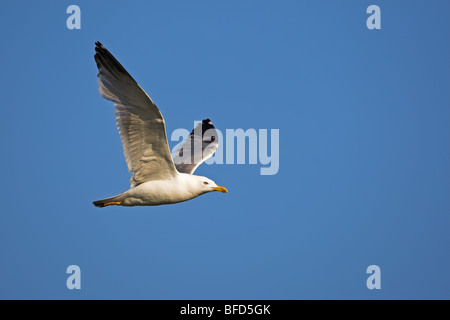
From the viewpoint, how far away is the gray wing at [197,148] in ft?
41.5

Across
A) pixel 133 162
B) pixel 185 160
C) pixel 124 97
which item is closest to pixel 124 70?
pixel 124 97

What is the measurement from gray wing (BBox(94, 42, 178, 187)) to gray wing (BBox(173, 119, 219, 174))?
1.80 metres

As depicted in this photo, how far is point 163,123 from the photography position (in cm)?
989

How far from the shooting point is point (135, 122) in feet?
33.0

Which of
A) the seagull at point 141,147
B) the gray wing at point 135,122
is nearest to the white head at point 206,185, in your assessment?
the seagull at point 141,147

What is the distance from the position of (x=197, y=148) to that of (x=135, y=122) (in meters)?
3.39

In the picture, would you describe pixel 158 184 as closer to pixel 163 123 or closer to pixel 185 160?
pixel 163 123

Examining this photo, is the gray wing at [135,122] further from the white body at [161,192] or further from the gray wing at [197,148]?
A: the gray wing at [197,148]

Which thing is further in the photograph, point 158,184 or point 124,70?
point 158,184

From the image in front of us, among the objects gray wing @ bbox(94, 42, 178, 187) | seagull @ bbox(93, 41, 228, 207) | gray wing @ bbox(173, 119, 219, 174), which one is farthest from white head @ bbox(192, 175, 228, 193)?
gray wing @ bbox(173, 119, 219, 174)

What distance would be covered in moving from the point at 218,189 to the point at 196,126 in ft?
11.6

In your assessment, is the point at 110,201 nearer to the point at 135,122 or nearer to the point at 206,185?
the point at 135,122

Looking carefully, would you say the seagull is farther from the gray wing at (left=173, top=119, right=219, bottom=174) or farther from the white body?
the gray wing at (left=173, top=119, right=219, bottom=174)

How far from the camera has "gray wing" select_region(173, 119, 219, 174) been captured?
12663 millimetres
